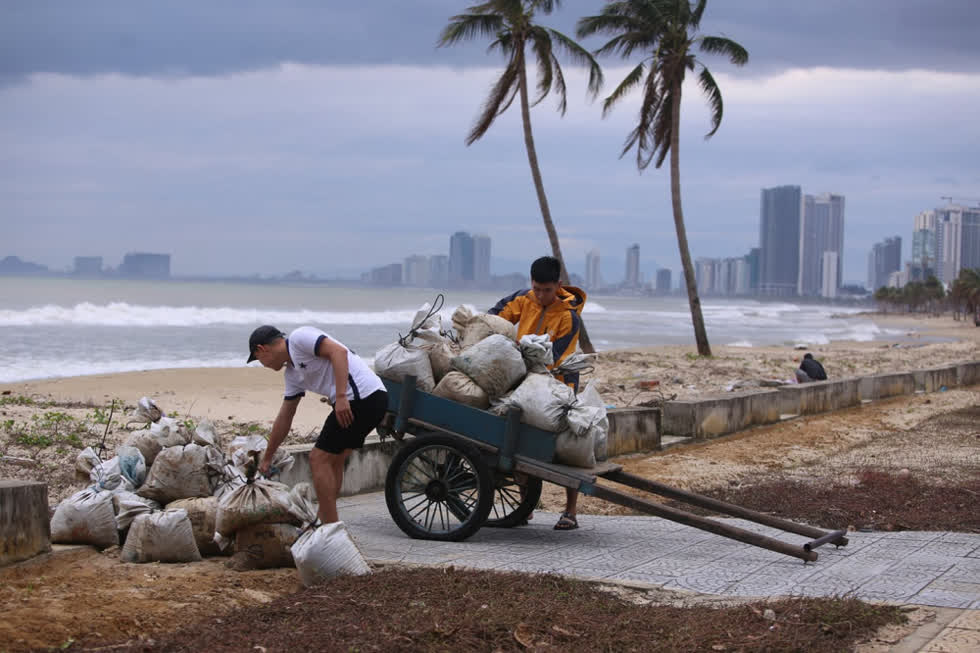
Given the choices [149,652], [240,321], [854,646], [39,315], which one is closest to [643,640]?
[854,646]

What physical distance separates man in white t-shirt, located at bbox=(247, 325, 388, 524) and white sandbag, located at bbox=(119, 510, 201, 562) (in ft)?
1.76

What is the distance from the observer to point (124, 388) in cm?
1917

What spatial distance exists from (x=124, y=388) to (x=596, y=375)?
9676 millimetres

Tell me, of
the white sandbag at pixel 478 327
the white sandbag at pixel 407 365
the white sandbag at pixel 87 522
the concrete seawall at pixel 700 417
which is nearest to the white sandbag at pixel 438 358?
the white sandbag at pixel 407 365

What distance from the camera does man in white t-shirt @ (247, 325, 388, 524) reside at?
17.8 feet

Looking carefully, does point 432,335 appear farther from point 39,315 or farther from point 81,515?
point 39,315

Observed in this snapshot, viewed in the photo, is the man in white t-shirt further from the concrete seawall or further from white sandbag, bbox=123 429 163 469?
the concrete seawall

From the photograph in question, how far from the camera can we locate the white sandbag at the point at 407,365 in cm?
627

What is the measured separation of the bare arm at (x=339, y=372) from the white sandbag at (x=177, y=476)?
42.5 inches

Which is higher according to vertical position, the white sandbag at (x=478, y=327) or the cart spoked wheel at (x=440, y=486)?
the white sandbag at (x=478, y=327)

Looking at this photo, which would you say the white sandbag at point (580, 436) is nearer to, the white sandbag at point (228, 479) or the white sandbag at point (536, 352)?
the white sandbag at point (536, 352)

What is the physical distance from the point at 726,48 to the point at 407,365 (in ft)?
72.3

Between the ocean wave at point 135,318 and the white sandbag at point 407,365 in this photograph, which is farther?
the ocean wave at point 135,318

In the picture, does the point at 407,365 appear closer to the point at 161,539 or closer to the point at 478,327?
the point at 478,327
